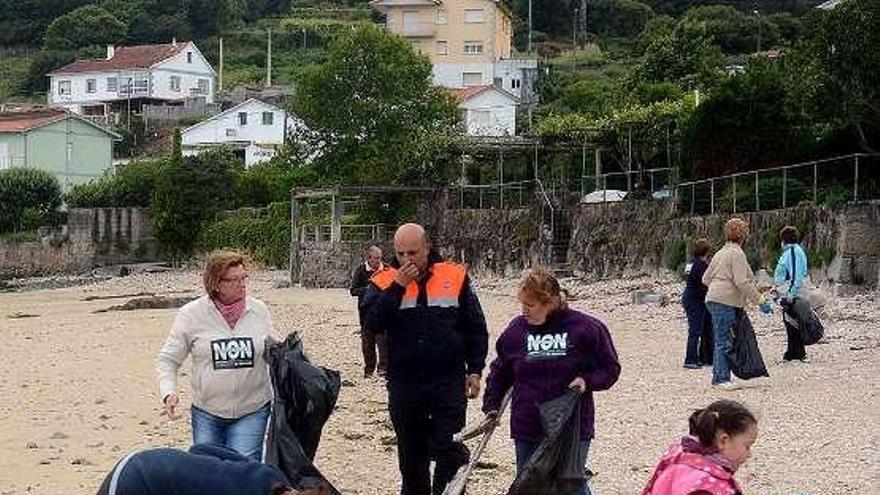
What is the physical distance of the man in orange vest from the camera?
7.89 m

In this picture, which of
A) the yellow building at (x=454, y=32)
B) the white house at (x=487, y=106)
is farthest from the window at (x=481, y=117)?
the yellow building at (x=454, y=32)

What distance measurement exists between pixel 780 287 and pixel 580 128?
26.8 metres

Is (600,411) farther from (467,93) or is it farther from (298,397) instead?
(467,93)

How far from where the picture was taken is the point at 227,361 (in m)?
7.21

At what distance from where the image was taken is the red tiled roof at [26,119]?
71500 millimetres

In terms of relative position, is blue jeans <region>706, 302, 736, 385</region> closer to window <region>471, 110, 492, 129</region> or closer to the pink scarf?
the pink scarf

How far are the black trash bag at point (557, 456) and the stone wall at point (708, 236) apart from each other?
18.3 m

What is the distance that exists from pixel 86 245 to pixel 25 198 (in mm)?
4836

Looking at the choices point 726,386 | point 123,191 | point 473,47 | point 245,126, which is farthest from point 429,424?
point 473,47

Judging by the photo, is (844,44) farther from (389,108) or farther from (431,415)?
(389,108)

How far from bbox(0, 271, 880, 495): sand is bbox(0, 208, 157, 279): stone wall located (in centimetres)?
3499

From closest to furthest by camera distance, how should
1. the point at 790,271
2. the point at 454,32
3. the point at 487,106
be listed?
the point at 790,271
the point at 487,106
the point at 454,32

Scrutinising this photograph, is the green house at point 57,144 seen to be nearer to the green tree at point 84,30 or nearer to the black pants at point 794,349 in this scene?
the green tree at point 84,30

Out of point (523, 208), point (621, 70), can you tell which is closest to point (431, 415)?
point (523, 208)
